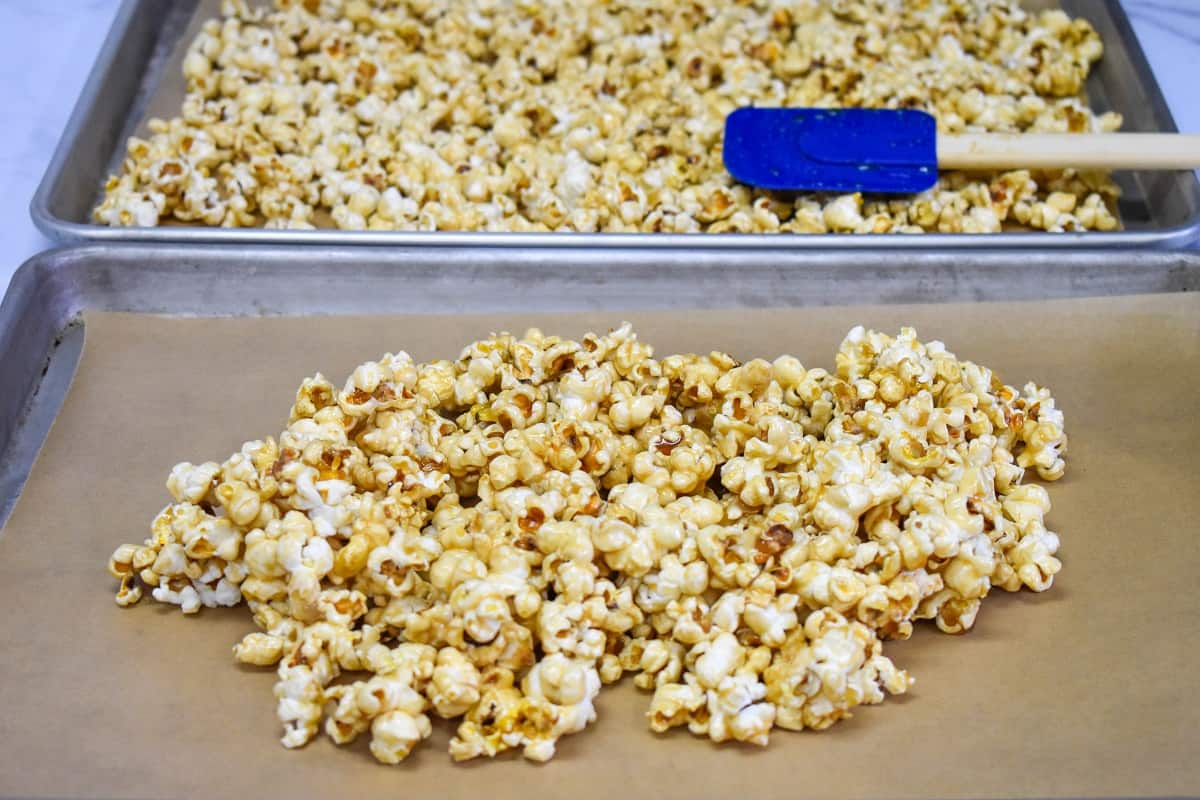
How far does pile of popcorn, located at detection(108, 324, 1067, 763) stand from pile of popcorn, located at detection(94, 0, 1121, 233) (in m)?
0.40

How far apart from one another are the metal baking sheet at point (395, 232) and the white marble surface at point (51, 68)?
133mm

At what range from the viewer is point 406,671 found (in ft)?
3.85

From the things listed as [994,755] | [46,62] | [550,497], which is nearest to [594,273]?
[550,497]

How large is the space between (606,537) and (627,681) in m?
0.15

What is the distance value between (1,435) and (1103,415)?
1.40m

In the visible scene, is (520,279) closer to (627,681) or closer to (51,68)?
(627,681)

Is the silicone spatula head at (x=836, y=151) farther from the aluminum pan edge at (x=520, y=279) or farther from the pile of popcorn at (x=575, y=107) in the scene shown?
the aluminum pan edge at (x=520, y=279)

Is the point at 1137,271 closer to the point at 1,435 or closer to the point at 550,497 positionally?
the point at 550,497

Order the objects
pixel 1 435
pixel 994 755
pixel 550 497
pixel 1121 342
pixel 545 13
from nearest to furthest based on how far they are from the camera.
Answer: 1. pixel 994 755
2. pixel 550 497
3. pixel 1 435
4. pixel 1121 342
5. pixel 545 13

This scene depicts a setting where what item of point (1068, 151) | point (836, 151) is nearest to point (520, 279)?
point (836, 151)

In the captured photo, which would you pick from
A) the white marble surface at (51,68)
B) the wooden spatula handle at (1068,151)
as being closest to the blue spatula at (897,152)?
the wooden spatula handle at (1068,151)

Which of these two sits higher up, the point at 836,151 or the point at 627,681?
the point at 836,151

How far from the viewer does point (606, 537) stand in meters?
1.23

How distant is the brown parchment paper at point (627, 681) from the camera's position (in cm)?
115
